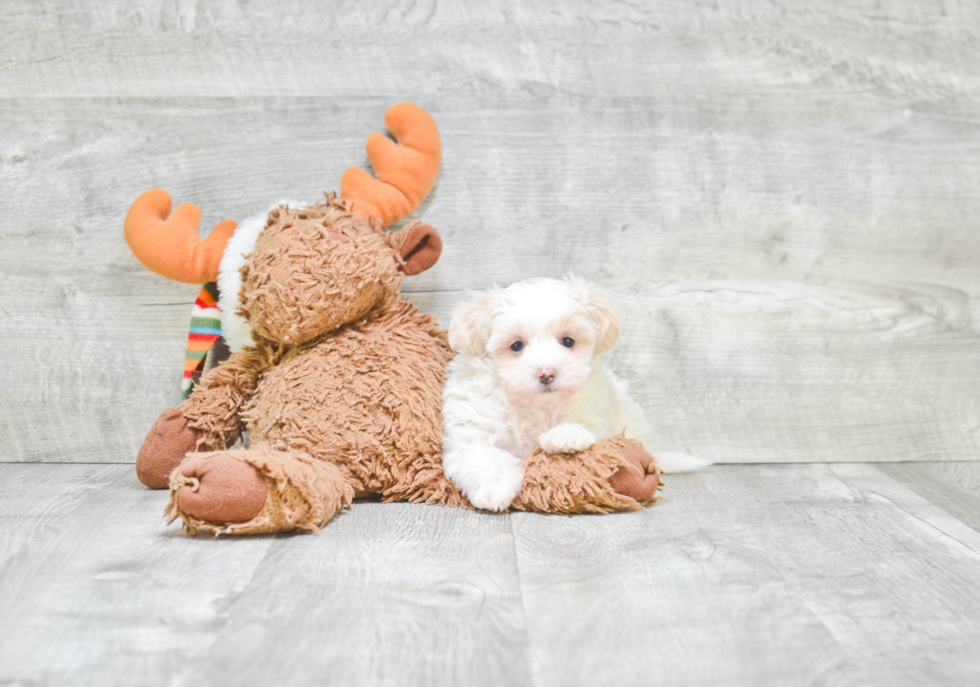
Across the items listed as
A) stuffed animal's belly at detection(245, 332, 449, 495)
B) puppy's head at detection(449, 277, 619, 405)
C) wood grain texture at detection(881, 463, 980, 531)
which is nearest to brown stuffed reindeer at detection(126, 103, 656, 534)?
stuffed animal's belly at detection(245, 332, 449, 495)

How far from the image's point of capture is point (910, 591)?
2.96ft

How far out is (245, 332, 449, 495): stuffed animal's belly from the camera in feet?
3.98

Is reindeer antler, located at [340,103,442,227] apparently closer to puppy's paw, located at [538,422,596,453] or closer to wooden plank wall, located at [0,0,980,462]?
wooden plank wall, located at [0,0,980,462]

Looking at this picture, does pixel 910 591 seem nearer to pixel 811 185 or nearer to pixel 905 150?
pixel 811 185

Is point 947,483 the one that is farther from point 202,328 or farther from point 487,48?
point 202,328

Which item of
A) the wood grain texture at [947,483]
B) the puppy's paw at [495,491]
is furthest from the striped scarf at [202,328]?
the wood grain texture at [947,483]

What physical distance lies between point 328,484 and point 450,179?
2.17 feet

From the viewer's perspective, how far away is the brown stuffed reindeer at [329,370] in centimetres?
118

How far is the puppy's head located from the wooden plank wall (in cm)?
32

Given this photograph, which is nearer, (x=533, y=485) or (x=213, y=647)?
(x=213, y=647)

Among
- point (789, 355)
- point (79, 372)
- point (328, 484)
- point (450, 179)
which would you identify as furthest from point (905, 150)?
point (79, 372)

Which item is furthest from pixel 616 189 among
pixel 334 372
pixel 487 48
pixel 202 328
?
pixel 202 328

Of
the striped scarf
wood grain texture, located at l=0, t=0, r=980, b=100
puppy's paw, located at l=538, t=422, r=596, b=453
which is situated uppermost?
wood grain texture, located at l=0, t=0, r=980, b=100

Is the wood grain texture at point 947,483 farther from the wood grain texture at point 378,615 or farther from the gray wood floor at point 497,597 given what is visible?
the wood grain texture at point 378,615
